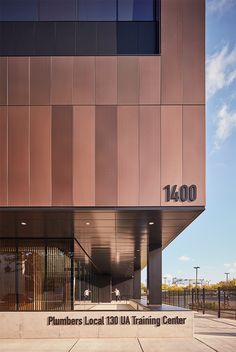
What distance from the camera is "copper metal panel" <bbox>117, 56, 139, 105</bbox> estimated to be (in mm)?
16656

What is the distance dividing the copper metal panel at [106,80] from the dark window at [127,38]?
0.60 metres

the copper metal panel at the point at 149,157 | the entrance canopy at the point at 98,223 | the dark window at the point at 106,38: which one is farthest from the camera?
the dark window at the point at 106,38

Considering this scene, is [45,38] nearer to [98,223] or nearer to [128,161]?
[128,161]

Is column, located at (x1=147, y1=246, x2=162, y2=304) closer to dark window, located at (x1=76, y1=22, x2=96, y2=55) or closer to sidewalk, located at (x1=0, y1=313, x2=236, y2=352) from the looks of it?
sidewalk, located at (x1=0, y1=313, x2=236, y2=352)

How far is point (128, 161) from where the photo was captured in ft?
53.9

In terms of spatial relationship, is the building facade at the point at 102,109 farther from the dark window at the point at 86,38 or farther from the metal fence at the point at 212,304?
the metal fence at the point at 212,304

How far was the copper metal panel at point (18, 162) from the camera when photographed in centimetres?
1642

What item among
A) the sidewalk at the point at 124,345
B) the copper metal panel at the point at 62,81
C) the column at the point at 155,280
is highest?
the copper metal panel at the point at 62,81

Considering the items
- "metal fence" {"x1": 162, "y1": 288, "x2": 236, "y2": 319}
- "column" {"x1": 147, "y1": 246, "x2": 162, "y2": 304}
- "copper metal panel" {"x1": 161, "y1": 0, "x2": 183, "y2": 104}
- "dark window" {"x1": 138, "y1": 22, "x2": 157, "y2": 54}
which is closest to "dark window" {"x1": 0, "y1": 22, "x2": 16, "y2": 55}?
"dark window" {"x1": 138, "y1": 22, "x2": 157, "y2": 54}

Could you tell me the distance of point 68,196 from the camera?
16422mm

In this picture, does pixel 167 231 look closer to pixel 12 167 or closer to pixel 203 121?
pixel 203 121

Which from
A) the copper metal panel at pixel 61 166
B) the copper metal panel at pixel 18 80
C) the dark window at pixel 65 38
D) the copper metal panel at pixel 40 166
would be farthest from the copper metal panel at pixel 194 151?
the copper metal panel at pixel 18 80

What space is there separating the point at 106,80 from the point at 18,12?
14.0 ft

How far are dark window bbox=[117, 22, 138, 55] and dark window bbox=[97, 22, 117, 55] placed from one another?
0.60 ft
